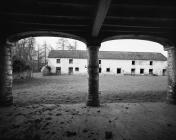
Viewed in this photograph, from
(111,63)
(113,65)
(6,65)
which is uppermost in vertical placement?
(111,63)

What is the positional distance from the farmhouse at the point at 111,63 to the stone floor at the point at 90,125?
83.8 ft

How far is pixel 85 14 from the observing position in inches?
118

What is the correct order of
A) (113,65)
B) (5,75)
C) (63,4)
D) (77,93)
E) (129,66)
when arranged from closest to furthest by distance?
(63,4)
(5,75)
(77,93)
(113,65)
(129,66)

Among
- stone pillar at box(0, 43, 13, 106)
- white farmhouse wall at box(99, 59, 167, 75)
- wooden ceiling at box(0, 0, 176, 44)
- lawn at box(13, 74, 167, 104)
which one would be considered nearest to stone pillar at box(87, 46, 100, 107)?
wooden ceiling at box(0, 0, 176, 44)

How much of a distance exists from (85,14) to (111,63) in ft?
91.5

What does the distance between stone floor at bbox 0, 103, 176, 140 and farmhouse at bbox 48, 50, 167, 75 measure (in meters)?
25.5

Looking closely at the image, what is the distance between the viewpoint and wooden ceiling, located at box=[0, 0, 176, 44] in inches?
96.2

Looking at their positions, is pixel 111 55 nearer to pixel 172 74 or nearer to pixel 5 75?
→ pixel 172 74

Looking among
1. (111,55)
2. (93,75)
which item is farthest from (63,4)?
(111,55)

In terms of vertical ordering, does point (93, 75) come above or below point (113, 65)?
below

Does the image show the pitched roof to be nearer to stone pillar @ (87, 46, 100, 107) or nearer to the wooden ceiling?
stone pillar @ (87, 46, 100, 107)

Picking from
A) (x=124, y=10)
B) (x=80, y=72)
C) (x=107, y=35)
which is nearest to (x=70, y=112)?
(x=107, y=35)

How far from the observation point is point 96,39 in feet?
14.5

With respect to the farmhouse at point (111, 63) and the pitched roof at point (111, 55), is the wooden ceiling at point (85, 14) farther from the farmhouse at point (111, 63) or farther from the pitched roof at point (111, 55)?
the pitched roof at point (111, 55)
